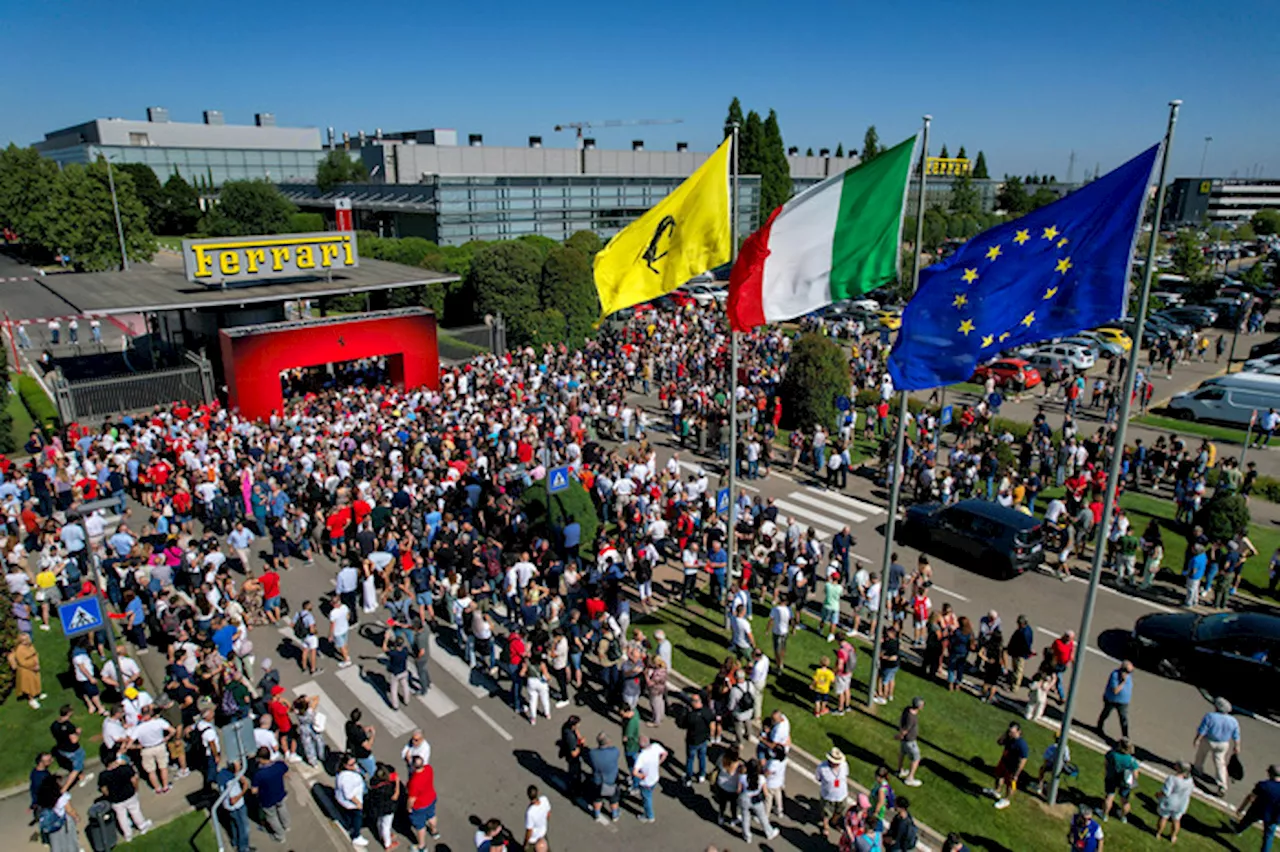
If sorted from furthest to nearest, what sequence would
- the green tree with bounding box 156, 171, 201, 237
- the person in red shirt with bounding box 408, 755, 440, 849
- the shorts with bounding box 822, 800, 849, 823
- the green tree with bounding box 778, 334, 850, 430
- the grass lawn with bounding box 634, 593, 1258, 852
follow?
the green tree with bounding box 156, 171, 201, 237 → the green tree with bounding box 778, 334, 850, 430 → the grass lawn with bounding box 634, 593, 1258, 852 → the shorts with bounding box 822, 800, 849, 823 → the person in red shirt with bounding box 408, 755, 440, 849

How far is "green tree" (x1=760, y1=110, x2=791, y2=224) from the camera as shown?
7388cm

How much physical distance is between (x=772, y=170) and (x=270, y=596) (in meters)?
67.7

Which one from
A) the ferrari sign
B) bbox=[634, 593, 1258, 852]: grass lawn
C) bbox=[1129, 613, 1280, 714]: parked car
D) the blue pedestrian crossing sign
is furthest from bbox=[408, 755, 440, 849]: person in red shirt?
the ferrari sign

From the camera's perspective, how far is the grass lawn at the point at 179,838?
10.5 metres

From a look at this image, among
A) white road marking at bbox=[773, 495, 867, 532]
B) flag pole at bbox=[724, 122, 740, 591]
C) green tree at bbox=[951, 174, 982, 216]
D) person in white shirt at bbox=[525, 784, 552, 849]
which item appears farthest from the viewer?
green tree at bbox=[951, 174, 982, 216]

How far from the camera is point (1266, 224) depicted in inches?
3839

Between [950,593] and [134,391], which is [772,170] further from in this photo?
[950,593]

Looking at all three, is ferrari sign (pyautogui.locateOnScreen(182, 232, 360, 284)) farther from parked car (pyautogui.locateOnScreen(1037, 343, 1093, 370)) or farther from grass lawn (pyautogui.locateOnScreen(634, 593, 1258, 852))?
parked car (pyautogui.locateOnScreen(1037, 343, 1093, 370))

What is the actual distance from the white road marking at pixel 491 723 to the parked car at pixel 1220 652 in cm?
1133

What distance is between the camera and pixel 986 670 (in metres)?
13.4

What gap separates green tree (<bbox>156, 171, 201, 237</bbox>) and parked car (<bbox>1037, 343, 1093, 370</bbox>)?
8982 centimetres

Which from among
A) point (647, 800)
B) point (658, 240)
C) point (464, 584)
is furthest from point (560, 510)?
point (647, 800)

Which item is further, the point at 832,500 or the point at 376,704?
the point at 832,500

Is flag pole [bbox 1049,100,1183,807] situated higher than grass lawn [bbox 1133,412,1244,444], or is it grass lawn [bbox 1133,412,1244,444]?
flag pole [bbox 1049,100,1183,807]
